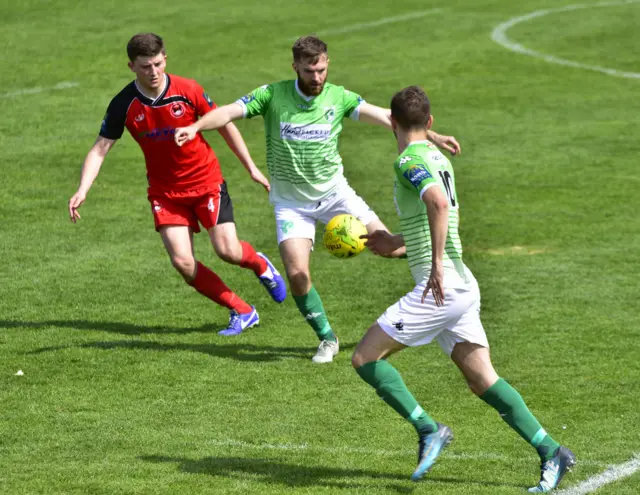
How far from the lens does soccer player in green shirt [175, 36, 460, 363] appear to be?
1009 cm

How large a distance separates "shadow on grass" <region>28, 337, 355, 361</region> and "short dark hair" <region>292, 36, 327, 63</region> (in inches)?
101

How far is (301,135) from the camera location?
10125mm

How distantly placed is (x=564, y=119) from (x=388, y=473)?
14207 mm

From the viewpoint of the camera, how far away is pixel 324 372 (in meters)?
9.91

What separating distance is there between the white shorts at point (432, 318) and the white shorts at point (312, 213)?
3086 mm

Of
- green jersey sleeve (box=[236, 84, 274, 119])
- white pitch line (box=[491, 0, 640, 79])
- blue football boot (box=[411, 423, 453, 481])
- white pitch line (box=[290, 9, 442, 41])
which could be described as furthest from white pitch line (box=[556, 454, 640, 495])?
white pitch line (box=[290, 9, 442, 41])

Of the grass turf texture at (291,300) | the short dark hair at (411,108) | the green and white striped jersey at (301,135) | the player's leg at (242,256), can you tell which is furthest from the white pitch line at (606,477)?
the player's leg at (242,256)

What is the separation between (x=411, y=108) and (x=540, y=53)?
19854 millimetres

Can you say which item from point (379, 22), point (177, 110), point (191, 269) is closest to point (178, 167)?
point (177, 110)

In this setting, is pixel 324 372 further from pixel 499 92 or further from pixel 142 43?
pixel 499 92

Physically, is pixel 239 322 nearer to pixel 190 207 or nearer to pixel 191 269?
pixel 191 269

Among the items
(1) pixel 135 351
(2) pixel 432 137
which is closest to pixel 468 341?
(2) pixel 432 137

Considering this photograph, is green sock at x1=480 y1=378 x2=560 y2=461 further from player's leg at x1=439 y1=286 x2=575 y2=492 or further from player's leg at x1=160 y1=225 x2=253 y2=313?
player's leg at x1=160 y1=225 x2=253 y2=313

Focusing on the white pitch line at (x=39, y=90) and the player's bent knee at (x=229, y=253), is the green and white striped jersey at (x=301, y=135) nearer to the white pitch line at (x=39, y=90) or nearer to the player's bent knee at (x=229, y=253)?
the player's bent knee at (x=229, y=253)
